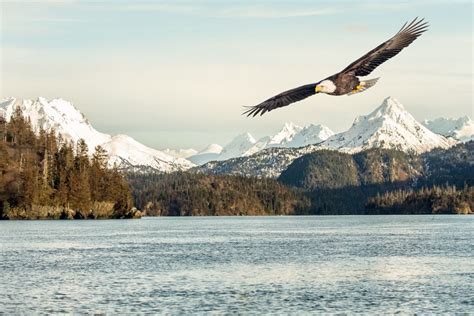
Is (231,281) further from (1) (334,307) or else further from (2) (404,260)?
(2) (404,260)

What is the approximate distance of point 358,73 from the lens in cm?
2981

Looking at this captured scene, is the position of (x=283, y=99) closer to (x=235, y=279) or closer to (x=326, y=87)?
(x=326, y=87)

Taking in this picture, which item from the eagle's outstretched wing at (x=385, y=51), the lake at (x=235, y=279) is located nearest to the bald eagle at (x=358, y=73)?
the eagle's outstretched wing at (x=385, y=51)

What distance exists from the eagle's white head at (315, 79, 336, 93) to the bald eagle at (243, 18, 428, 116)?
0.07 meters

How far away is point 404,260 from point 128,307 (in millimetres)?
42747

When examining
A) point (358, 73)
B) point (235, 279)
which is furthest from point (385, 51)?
point (235, 279)

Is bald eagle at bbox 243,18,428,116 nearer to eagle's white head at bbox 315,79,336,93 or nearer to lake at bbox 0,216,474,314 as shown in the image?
eagle's white head at bbox 315,79,336,93

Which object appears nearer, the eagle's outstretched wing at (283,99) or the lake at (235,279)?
the eagle's outstretched wing at (283,99)

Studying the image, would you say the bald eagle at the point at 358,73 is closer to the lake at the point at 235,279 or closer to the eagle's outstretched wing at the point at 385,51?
the eagle's outstretched wing at the point at 385,51

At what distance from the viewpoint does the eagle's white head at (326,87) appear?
90.9 feet

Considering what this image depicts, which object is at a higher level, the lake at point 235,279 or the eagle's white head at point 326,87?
the eagle's white head at point 326,87

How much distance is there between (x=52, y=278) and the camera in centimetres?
6988

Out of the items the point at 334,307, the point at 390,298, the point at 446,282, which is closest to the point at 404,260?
the point at 446,282

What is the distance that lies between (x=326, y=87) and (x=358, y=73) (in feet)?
7.99
